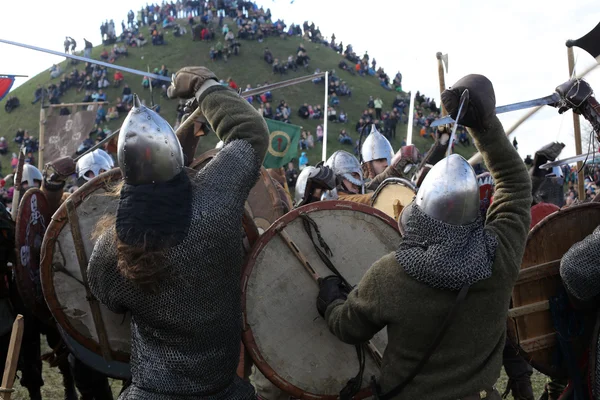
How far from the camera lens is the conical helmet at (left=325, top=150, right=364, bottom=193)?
6.83 metres

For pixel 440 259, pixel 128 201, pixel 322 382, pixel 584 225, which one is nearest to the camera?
pixel 440 259

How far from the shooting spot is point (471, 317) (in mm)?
2520

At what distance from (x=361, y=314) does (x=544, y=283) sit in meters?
1.61

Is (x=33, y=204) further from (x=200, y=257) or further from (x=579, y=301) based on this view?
(x=579, y=301)

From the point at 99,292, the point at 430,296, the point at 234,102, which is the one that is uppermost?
the point at 234,102

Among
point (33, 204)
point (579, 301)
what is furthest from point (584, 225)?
point (33, 204)

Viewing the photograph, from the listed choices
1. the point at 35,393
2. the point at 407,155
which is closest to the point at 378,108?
the point at 407,155

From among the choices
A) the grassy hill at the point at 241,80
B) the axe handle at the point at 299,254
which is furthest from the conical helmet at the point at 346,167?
the grassy hill at the point at 241,80

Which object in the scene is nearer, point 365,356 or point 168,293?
point 168,293

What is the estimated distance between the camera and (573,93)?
354 cm

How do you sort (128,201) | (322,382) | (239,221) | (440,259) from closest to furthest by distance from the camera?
(440,259) < (128,201) < (239,221) < (322,382)

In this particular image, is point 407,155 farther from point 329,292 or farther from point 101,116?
point 101,116

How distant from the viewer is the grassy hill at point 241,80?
38.5 m

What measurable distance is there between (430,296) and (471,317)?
194mm
